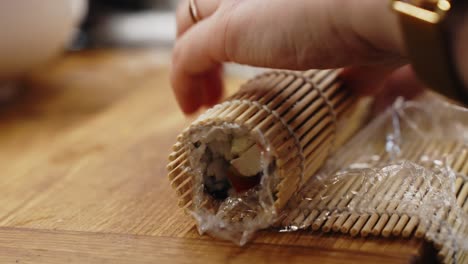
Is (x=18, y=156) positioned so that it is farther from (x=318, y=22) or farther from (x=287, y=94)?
(x=318, y=22)

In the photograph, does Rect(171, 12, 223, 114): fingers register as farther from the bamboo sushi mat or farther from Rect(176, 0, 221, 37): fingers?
the bamboo sushi mat

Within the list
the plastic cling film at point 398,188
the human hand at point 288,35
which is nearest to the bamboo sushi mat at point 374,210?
the plastic cling film at point 398,188

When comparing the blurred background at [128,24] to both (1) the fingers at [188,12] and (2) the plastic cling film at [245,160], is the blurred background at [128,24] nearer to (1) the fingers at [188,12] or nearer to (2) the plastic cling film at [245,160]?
(1) the fingers at [188,12]

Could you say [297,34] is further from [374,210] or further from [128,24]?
[128,24]

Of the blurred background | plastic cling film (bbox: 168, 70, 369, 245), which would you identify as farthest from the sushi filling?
the blurred background

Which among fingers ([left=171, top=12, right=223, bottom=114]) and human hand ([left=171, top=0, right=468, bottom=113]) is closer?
human hand ([left=171, top=0, right=468, bottom=113])

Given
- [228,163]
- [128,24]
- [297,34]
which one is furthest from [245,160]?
[128,24]

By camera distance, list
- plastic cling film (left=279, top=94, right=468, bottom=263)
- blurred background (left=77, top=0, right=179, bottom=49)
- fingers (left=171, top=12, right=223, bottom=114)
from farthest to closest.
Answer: blurred background (left=77, top=0, right=179, bottom=49)
fingers (left=171, top=12, right=223, bottom=114)
plastic cling film (left=279, top=94, right=468, bottom=263)
